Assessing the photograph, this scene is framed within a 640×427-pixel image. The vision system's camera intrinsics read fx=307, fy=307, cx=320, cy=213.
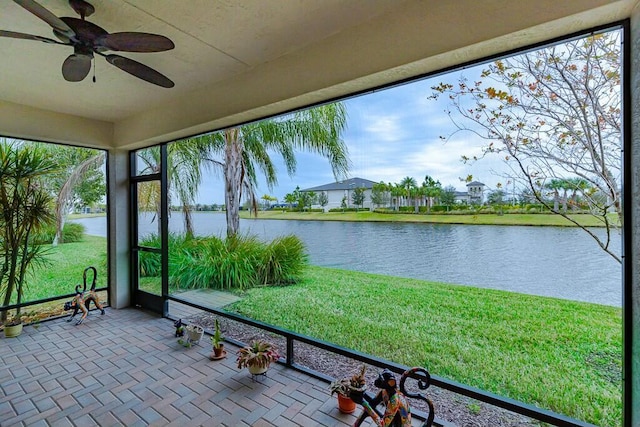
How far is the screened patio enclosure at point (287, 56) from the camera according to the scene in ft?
5.17

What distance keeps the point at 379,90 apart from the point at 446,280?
1.92 metres

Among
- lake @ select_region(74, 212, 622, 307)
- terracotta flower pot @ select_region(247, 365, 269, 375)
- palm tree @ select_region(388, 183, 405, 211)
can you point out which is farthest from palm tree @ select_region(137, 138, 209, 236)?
palm tree @ select_region(388, 183, 405, 211)

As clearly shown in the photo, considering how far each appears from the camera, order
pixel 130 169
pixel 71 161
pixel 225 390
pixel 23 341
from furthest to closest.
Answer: pixel 130 169 → pixel 71 161 → pixel 23 341 → pixel 225 390

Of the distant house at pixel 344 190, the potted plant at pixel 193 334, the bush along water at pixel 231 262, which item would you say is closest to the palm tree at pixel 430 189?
the distant house at pixel 344 190

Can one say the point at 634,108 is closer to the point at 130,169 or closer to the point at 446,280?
the point at 446,280

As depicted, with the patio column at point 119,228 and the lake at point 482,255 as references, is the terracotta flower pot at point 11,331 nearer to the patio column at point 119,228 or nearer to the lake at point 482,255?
the patio column at point 119,228

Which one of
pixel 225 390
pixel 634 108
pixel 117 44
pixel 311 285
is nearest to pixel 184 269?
pixel 311 285

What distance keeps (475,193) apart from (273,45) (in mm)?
2012

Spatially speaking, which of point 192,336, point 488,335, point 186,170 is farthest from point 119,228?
point 488,335

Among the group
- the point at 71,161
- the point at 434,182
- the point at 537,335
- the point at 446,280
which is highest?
the point at 71,161

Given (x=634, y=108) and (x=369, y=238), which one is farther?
(x=369, y=238)

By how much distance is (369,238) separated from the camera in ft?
12.0

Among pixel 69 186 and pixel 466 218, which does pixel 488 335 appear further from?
pixel 69 186

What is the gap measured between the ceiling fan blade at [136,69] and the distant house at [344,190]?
6.92 ft
